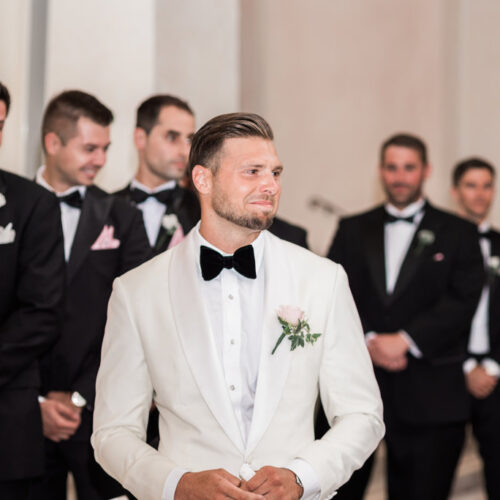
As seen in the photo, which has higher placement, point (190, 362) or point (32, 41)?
point (32, 41)

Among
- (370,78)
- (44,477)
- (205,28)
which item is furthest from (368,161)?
(44,477)

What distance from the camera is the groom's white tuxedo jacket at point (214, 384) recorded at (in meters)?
2.44

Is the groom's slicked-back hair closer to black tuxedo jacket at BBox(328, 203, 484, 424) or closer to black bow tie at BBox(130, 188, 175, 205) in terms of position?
black bow tie at BBox(130, 188, 175, 205)

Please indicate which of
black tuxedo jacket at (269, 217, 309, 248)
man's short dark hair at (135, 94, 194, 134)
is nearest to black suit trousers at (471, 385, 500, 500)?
black tuxedo jacket at (269, 217, 309, 248)

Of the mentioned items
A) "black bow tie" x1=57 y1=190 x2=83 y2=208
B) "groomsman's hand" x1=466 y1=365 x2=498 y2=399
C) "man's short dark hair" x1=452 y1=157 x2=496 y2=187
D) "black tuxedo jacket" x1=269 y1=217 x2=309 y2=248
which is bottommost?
"groomsman's hand" x1=466 y1=365 x2=498 y2=399

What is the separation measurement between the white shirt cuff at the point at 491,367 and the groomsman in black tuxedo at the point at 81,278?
2593 mm

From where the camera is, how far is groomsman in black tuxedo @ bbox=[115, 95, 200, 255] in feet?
12.6

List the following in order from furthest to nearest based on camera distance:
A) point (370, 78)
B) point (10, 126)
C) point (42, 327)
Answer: point (370, 78)
point (10, 126)
point (42, 327)

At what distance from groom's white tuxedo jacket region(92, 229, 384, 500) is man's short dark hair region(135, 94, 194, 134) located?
146 centimetres

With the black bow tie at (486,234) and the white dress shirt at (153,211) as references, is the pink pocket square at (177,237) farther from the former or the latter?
the black bow tie at (486,234)

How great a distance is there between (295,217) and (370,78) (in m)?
1.57

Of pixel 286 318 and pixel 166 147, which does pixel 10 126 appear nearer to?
pixel 166 147

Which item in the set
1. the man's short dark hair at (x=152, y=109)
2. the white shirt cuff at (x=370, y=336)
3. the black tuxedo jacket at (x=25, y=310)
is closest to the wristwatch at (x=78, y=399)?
the black tuxedo jacket at (x=25, y=310)

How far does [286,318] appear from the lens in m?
2.46
